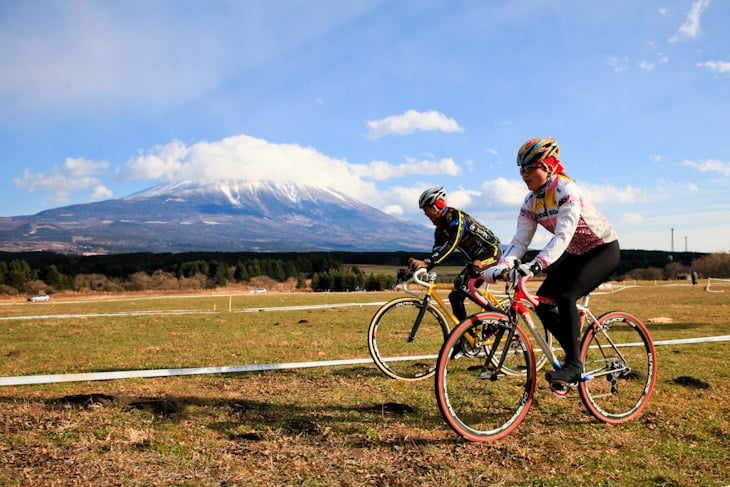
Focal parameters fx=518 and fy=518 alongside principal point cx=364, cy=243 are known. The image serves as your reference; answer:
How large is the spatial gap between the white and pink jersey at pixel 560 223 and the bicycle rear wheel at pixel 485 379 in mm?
732

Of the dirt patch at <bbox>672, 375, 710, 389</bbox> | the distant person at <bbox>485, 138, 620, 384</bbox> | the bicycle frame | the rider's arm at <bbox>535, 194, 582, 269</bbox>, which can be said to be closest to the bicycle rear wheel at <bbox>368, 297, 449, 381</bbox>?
the bicycle frame

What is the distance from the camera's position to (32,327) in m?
17.6

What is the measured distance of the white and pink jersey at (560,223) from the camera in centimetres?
493

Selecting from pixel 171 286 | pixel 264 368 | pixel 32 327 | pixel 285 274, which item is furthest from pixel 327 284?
pixel 264 368

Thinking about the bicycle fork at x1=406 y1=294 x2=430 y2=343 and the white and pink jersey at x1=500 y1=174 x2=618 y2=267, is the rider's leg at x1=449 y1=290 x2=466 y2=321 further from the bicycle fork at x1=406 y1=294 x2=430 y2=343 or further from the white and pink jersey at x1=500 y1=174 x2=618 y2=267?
the white and pink jersey at x1=500 y1=174 x2=618 y2=267

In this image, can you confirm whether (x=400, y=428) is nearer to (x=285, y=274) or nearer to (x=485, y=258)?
(x=485, y=258)

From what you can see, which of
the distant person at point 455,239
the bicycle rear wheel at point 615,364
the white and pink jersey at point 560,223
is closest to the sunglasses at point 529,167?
the white and pink jersey at point 560,223

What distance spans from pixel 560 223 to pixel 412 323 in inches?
125

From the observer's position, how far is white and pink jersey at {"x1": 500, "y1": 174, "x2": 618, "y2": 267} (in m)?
4.93

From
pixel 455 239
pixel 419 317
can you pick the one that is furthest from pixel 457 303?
pixel 455 239

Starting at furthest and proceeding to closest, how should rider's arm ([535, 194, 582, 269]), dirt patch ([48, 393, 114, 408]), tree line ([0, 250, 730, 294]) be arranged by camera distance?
1. tree line ([0, 250, 730, 294])
2. dirt patch ([48, 393, 114, 408])
3. rider's arm ([535, 194, 582, 269])

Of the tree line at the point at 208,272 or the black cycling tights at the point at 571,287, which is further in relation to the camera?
the tree line at the point at 208,272

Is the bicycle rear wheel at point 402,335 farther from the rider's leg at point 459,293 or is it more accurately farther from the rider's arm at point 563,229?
the rider's arm at point 563,229

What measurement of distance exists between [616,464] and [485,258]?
3787 millimetres
